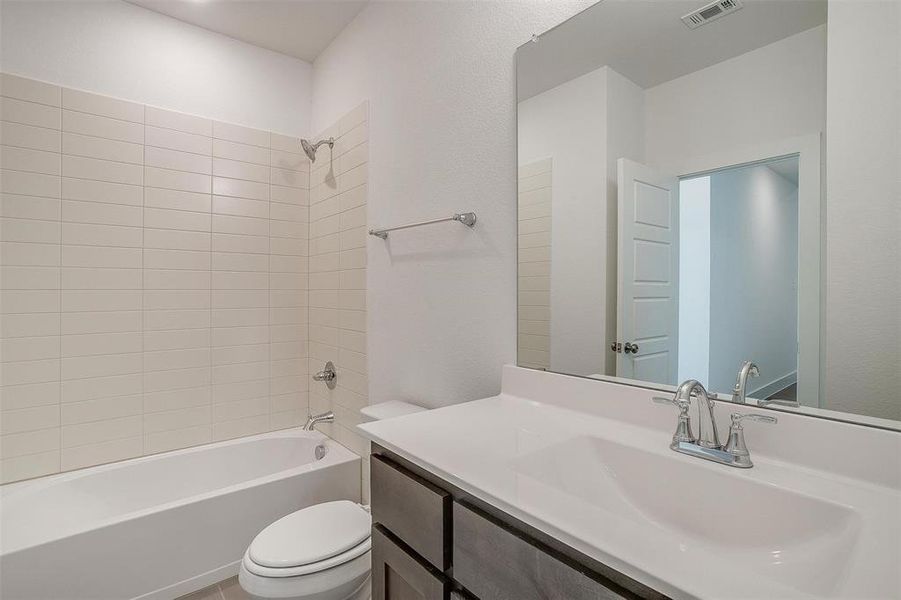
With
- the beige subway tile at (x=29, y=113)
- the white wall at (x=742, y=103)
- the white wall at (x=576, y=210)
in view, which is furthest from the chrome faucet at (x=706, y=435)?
the beige subway tile at (x=29, y=113)

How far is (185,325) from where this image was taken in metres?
2.29

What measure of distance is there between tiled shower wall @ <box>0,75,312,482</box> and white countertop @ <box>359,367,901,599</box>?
135cm

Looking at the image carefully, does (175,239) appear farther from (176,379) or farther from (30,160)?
(176,379)

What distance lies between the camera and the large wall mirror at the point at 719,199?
2.50 ft

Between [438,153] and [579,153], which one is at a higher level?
[438,153]

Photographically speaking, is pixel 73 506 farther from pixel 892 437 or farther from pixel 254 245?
pixel 892 437

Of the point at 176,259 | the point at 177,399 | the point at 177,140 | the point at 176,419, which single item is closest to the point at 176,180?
the point at 177,140

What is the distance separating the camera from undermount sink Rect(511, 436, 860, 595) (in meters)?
0.62

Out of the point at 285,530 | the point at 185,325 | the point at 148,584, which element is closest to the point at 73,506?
the point at 148,584

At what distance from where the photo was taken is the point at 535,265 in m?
1.33

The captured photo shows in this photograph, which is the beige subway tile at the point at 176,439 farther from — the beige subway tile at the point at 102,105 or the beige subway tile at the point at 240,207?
the beige subway tile at the point at 102,105

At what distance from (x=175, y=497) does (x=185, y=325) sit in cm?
86

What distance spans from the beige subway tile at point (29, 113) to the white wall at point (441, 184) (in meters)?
1.35

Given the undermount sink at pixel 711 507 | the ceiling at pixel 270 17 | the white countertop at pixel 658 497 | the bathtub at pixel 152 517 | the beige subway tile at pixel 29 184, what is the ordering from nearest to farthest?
1. the white countertop at pixel 658 497
2. the undermount sink at pixel 711 507
3. the bathtub at pixel 152 517
4. the beige subway tile at pixel 29 184
5. the ceiling at pixel 270 17
